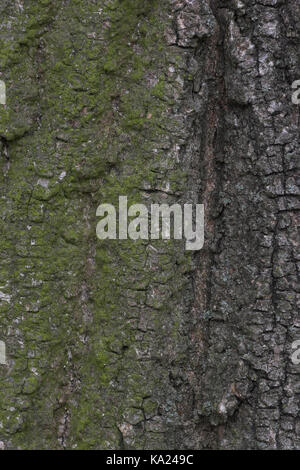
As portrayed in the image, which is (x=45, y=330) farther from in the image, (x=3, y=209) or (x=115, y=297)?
(x=3, y=209)

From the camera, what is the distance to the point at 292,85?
1998 mm

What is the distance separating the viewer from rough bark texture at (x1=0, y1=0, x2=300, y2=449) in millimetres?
1987

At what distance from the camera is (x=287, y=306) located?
79.0 inches

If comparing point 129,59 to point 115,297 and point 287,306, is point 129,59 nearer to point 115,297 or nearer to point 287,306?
point 115,297

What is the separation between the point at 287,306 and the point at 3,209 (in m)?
0.97

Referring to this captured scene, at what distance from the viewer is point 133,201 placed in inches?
79.8

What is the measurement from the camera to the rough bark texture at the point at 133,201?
1987 mm

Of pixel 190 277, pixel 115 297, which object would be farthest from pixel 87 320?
pixel 190 277

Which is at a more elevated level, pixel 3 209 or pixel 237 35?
pixel 237 35

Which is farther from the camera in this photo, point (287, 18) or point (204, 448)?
point (204, 448)

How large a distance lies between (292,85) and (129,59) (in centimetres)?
54

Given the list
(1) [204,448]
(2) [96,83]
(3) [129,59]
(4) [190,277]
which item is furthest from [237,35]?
(1) [204,448]
